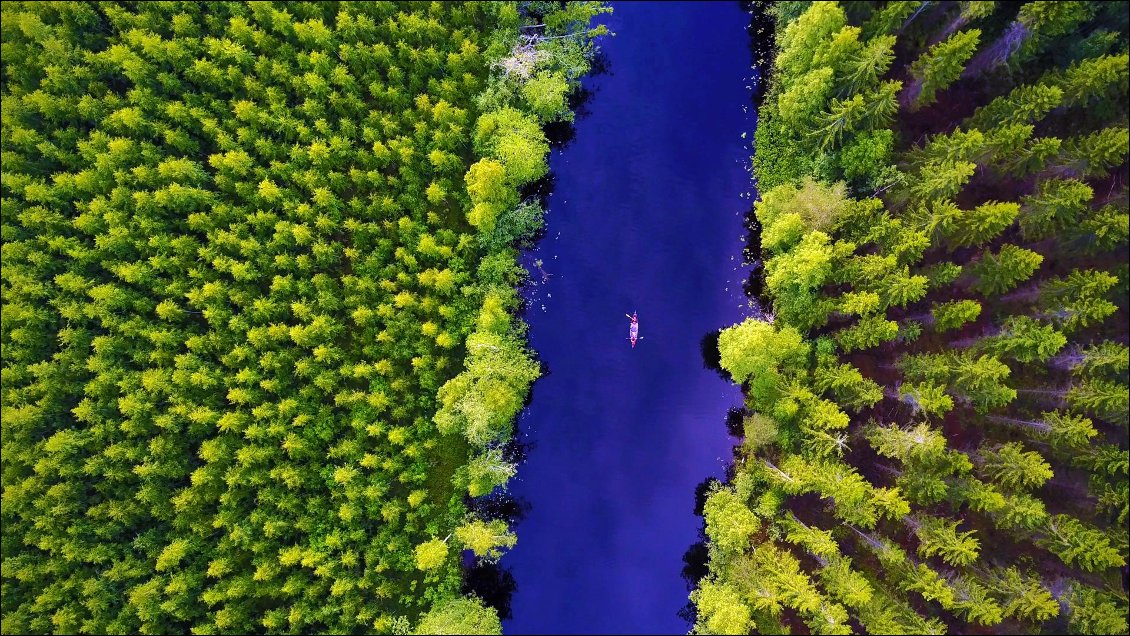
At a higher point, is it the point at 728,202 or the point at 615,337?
the point at 728,202

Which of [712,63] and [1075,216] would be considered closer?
[1075,216]

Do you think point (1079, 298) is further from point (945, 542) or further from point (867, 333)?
point (945, 542)

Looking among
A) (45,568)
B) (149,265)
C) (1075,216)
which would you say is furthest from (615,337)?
(45,568)

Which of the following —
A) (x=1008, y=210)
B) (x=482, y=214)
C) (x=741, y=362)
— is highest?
(x=482, y=214)

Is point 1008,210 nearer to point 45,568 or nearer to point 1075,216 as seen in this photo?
point 1075,216

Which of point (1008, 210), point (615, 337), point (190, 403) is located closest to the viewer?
point (1008, 210)

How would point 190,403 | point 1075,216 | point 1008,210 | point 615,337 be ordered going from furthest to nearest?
point 615,337 < point 190,403 < point 1075,216 < point 1008,210

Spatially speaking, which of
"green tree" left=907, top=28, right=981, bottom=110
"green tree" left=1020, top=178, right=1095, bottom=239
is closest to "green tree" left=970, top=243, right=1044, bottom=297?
"green tree" left=1020, top=178, right=1095, bottom=239
